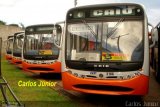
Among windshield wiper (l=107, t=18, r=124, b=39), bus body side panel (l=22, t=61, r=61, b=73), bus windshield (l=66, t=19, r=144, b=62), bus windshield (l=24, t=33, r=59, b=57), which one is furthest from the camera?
bus windshield (l=24, t=33, r=59, b=57)

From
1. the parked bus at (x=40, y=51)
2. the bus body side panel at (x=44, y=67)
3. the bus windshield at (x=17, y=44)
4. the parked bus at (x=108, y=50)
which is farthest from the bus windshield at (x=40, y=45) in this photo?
the bus windshield at (x=17, y=44)

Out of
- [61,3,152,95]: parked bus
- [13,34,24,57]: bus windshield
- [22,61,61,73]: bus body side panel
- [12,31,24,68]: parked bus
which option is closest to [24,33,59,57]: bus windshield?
[22,61,61,73]: bus body side panel

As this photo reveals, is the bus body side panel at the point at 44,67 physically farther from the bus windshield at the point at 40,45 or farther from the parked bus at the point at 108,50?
the parked bus at the point at 108,50

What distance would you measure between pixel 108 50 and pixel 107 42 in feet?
0.77

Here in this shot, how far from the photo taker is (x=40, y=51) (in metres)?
17.3

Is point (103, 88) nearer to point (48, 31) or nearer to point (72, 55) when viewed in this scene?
point (72, 55)

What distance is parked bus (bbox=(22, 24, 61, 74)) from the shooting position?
16.8 meters

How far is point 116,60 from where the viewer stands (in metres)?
9.89

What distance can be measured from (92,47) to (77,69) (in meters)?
0.72

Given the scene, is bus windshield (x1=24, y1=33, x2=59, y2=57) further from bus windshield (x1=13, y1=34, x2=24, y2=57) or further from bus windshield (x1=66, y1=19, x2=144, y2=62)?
bus windshield (x1=13, y1=34, x2=24, y2=57)

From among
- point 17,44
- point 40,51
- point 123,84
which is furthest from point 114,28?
point 17,44

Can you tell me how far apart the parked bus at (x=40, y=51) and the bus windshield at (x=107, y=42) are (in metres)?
6.24

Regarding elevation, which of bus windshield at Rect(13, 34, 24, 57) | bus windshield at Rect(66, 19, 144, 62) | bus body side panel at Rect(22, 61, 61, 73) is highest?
bus windshield at Rect(66, 19, 144, 62)

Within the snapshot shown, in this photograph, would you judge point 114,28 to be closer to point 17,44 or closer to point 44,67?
point 44,67
